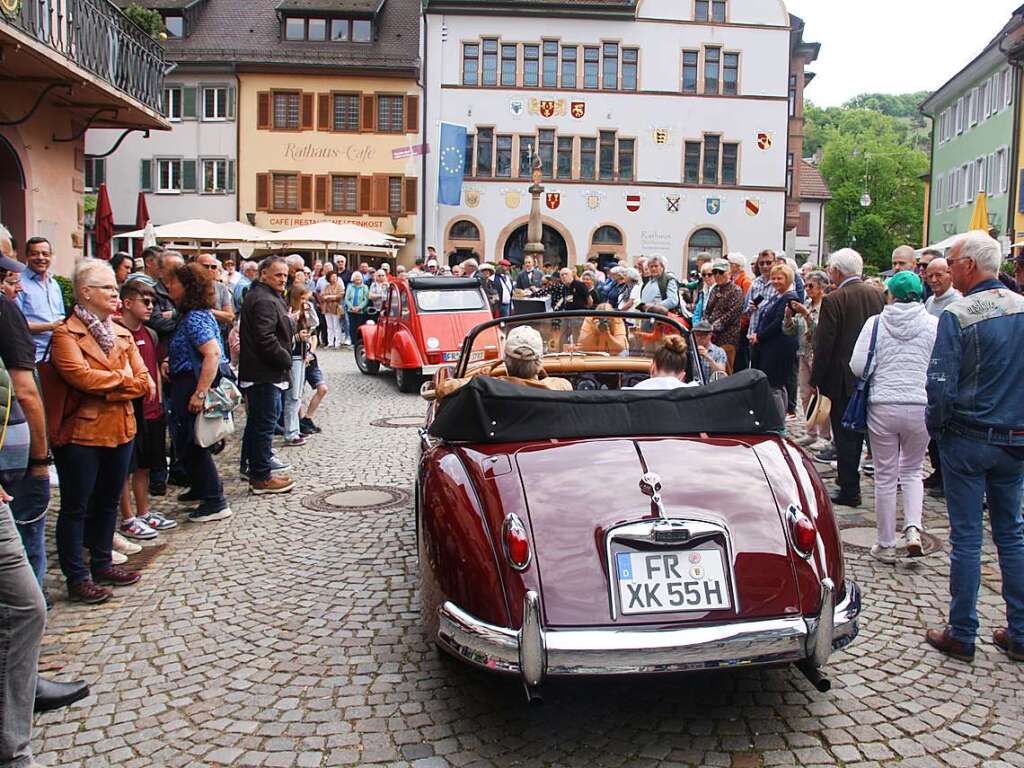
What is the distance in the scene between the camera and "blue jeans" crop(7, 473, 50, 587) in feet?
14.9

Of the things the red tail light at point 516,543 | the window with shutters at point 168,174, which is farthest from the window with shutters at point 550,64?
the red tail light at point 516,543

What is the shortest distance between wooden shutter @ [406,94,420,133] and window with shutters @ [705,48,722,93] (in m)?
12.7

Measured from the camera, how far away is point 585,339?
6230mm

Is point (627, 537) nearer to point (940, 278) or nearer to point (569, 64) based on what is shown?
point (940, 278)

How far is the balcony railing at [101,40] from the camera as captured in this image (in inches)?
480

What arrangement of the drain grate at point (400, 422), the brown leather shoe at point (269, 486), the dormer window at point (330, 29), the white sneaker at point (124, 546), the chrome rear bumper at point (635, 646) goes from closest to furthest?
1. the chrome rear bumper at point (635, 646)
2. the white sneaker at point (124, 546)
3. the brown leather shoe at point (269, 486)
4. the drain grate at point (400, 422)
5. the dormer window at point (330, 29)

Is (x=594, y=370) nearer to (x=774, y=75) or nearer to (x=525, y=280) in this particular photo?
(x=525, y=280)

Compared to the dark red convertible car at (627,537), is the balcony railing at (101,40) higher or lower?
higher

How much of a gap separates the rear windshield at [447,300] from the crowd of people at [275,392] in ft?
15.3

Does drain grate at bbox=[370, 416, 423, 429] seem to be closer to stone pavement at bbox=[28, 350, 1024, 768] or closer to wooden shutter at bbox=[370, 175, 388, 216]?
stone pavement at bbox=[28, 350, 1024, 768]

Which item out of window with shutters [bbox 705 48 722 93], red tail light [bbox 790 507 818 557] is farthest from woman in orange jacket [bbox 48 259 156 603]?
window with shutters [bbox 705 48 722 93]

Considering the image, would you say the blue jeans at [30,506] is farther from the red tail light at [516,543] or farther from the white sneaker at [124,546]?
the red tail light at [516,543]

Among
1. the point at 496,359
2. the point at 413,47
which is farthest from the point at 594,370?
the point at 413,47

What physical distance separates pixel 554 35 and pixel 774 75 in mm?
9858
